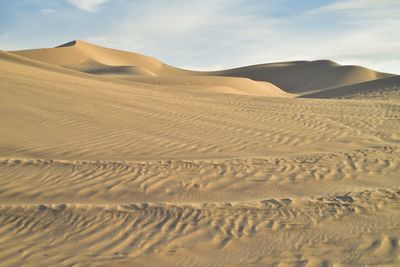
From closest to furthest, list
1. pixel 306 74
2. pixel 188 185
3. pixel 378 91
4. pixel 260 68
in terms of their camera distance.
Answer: pixel 188 185
pixel 378 91
pixel 306 74
pixel 260 68

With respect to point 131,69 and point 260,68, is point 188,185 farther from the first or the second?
point 260,68

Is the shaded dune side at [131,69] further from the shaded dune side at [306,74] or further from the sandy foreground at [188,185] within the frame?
the sandy foreground at [188,185]

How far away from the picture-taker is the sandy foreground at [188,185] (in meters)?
4.10

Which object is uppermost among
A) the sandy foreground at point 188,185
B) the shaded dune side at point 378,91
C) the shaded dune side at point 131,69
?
the shaded dune side at point 131,69

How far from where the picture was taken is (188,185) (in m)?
5.95

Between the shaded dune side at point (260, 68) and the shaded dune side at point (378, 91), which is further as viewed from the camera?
the shaded dune side at point (260, 68)

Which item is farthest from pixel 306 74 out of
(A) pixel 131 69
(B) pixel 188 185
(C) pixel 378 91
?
(B) pixel 188 185

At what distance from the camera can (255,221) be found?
472cm

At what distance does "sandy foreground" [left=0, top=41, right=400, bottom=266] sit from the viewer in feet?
13.4

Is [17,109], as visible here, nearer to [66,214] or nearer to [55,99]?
[55,99]

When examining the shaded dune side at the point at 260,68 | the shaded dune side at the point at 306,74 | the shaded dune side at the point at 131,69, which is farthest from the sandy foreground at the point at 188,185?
the shaded dune side at the point at 306,74

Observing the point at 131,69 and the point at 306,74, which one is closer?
the point at 131,69

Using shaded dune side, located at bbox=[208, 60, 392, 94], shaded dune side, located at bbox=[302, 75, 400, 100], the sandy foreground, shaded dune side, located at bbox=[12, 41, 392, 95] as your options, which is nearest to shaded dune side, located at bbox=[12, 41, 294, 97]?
shaded dune side, located at bbox=[12, 41, 392, 95]

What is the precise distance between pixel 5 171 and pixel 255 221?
4.01 metres
